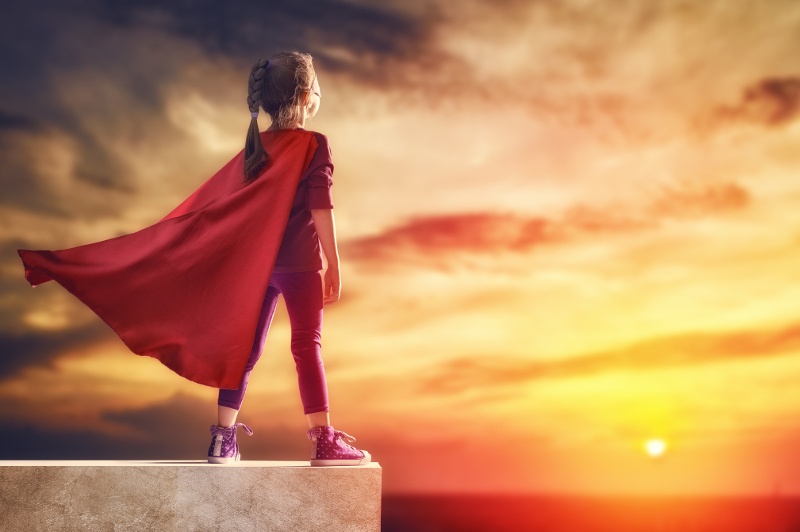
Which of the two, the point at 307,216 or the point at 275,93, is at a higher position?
the point at 275,93

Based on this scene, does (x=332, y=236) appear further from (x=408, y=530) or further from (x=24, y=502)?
(x=408, y=530)

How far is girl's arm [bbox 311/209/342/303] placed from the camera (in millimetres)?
3773

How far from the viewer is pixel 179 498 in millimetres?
3373

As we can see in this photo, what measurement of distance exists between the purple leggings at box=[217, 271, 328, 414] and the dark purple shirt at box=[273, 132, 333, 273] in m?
0.06

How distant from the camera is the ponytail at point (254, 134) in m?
3.86

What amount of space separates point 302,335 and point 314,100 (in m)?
1.24

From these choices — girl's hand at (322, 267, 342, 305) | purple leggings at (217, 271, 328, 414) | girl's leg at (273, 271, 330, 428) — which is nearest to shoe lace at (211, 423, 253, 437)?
purple leggings at (217, 271, 328, 414)

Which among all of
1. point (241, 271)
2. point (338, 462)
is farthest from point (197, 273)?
point (338, 462)

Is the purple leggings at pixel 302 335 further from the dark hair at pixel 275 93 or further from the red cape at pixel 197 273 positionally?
the dark hair at pixel 275 93

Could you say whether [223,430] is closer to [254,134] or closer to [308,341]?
[308,341]

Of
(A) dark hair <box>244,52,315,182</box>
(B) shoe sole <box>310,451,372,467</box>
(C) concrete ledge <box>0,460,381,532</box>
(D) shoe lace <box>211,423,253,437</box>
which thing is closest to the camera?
(C) concrete ledge <box>0,460,381,532</box>

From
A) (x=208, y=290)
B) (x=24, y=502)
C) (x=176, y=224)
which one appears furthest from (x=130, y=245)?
(x=24, y=502)

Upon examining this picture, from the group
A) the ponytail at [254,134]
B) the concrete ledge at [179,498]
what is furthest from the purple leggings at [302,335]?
the ponytail at [254,134]

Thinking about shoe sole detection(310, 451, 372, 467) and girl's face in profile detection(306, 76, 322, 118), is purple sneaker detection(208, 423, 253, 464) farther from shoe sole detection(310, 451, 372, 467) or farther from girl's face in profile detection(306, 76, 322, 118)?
girl's face in profile detection(306, 76, 322, 118)
